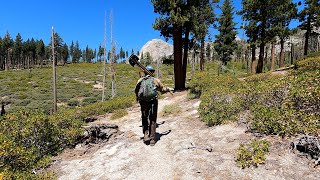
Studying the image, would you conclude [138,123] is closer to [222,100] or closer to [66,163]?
[222,100]

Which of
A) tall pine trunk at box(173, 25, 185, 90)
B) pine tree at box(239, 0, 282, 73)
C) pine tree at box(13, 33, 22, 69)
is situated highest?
pine tree at box(13, 33, 22, 69)

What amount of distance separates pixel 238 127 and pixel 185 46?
11761mm

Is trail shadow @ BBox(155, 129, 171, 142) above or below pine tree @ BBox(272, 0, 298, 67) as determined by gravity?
below

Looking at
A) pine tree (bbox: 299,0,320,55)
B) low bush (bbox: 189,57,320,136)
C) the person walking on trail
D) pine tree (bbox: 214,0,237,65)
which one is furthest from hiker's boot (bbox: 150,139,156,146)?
pine tree (bbox: 214,0,237,65)

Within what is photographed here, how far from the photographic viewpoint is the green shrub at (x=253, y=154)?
4.91 meters

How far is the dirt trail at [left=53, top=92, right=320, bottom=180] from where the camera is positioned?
475 centimetres

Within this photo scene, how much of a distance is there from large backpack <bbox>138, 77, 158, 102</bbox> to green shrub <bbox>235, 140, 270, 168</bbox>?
2.51 metres

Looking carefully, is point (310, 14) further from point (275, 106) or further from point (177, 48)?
point (275, 106)

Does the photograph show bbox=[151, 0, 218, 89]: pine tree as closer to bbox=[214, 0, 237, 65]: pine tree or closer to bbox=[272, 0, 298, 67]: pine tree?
bbox=[272, 0, 298, 67]: pine tree

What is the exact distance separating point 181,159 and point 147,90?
201 centimetres

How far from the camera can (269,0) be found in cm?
2198

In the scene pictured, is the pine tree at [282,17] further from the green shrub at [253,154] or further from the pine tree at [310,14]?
the green shrub at [253,154]

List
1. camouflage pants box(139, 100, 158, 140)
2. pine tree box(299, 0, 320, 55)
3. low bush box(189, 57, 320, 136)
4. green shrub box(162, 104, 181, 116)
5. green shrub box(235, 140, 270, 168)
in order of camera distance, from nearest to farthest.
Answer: green shrub box(235, 140, 270, 168), low bush box(189, 57, 320, 136), camouflage pants box(139, 100, 158, 140), green shrub box(162, 104, 181, 116), pine tree box(299, 0, 320, 55)

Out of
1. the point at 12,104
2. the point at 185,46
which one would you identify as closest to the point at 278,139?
the point at 185,46
